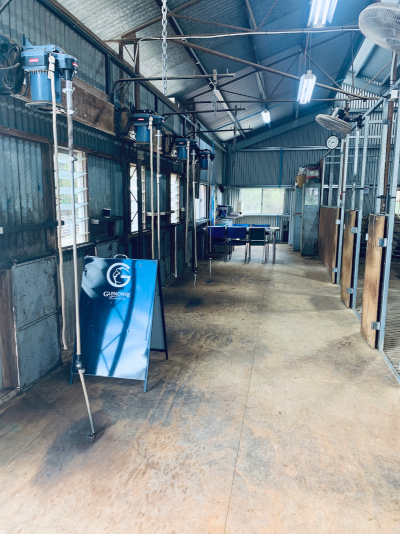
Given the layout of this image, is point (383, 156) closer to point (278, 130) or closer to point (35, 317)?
point (35, 317)

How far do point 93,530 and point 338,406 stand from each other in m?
2.16

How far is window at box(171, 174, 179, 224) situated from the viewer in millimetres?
8820

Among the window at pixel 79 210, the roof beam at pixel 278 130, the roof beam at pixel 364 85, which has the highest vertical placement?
the roof beam at pixel 364 85

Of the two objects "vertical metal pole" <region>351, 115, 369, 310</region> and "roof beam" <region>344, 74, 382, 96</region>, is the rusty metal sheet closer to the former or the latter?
"vertical metal pole" <region>351, 115, 369, 310</region>

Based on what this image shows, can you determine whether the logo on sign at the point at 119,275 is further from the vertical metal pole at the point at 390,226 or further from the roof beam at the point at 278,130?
the roof beam at the point at 278,130

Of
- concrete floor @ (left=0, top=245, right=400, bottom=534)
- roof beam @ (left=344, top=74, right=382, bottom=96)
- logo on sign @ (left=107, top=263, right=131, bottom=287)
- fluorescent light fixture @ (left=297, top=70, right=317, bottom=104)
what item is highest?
roof beam @ (left=344, top=74, right=382, bottom=96)

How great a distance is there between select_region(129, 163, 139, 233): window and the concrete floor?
2624 millimetres

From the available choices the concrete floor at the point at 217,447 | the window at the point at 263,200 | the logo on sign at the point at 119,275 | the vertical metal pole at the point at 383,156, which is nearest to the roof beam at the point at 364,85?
the window at the point at 263,200

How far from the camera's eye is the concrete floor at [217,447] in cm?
211

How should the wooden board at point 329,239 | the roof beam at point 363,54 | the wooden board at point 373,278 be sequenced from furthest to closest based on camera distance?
the roof beam at point 363,54 < the wooden board at point 329,239 < the wooden board at point 373,278

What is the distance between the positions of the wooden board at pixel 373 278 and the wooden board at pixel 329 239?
2.94 m

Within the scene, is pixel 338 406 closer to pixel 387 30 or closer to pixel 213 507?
pixel 213 507

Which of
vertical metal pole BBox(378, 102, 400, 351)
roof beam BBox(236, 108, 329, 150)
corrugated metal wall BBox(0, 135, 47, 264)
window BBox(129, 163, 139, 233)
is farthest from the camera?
roof beam BBox(236, 108, 329, 150)

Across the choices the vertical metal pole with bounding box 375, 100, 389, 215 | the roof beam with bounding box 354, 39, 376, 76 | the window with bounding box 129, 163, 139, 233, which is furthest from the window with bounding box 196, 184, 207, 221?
the vertical metal pole with bounding box 375, 100, 389, 215
